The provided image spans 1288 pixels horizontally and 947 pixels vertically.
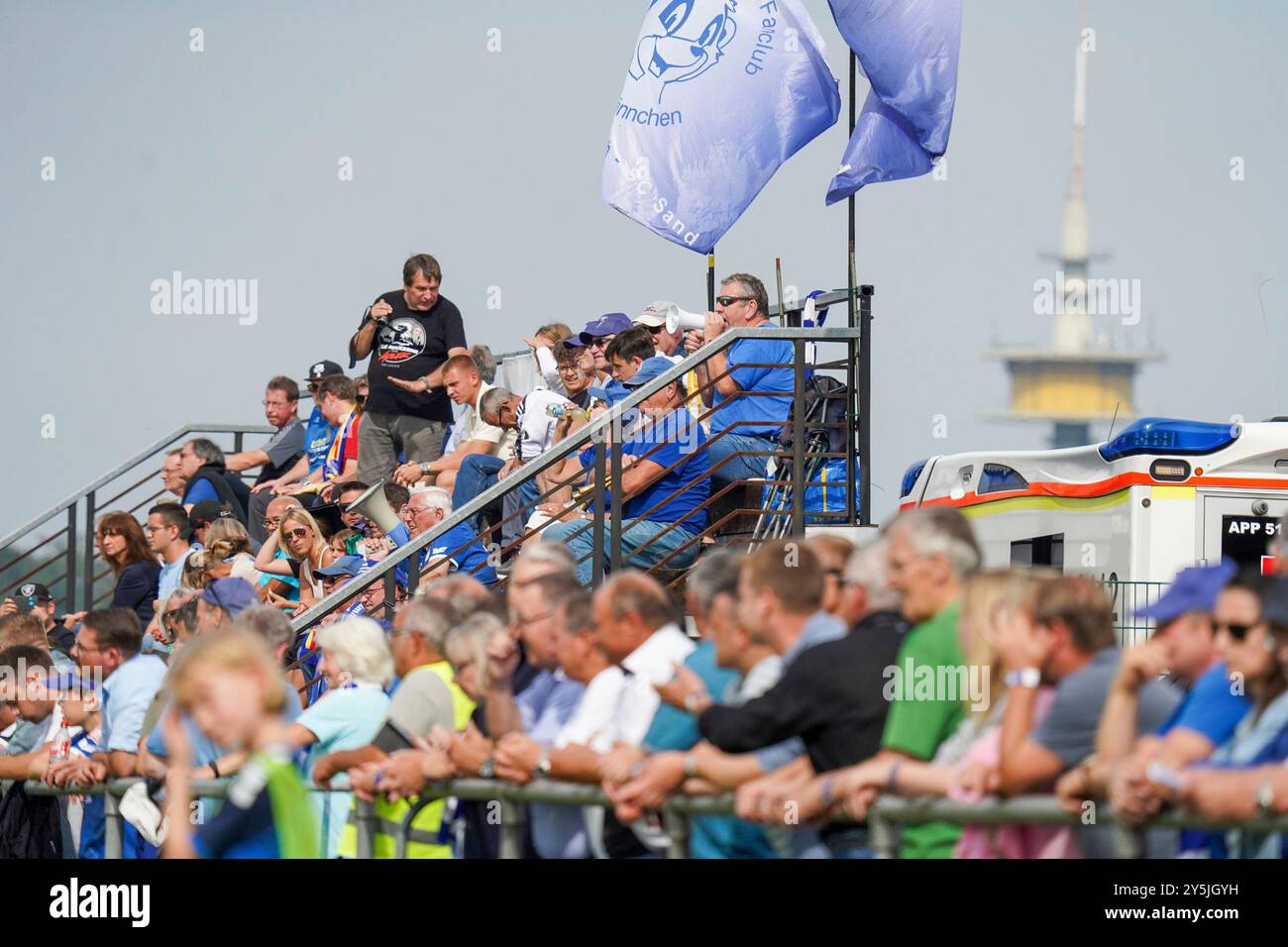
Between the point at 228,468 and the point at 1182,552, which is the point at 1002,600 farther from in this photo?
the point at 228,468

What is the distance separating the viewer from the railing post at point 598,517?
963 centimetres

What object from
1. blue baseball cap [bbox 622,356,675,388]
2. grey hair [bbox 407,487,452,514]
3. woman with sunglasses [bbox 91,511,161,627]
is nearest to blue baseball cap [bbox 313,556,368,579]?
grey hair [bbox 407,487,452,514]

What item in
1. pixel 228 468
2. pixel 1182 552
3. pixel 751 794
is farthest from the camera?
pixel 228 468

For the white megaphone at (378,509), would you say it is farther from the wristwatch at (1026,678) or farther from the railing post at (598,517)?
the wristwatch at (1026,678)

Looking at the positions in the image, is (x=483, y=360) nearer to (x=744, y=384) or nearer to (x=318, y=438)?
(x=318, y=438)

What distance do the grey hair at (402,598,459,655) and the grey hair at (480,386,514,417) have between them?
522cm

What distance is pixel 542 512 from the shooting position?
10.9 metres

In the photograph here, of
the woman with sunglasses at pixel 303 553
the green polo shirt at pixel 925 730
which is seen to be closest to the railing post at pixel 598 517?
the woman with sunglasses at pixel 303 553

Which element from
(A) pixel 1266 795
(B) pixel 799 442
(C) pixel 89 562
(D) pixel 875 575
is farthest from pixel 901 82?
(C) pixel 89 562

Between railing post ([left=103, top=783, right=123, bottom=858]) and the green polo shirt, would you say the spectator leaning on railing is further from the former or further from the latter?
the green polo shirt

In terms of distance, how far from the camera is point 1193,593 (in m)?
4.89

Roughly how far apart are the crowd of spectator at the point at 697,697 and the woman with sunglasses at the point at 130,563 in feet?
7.03
